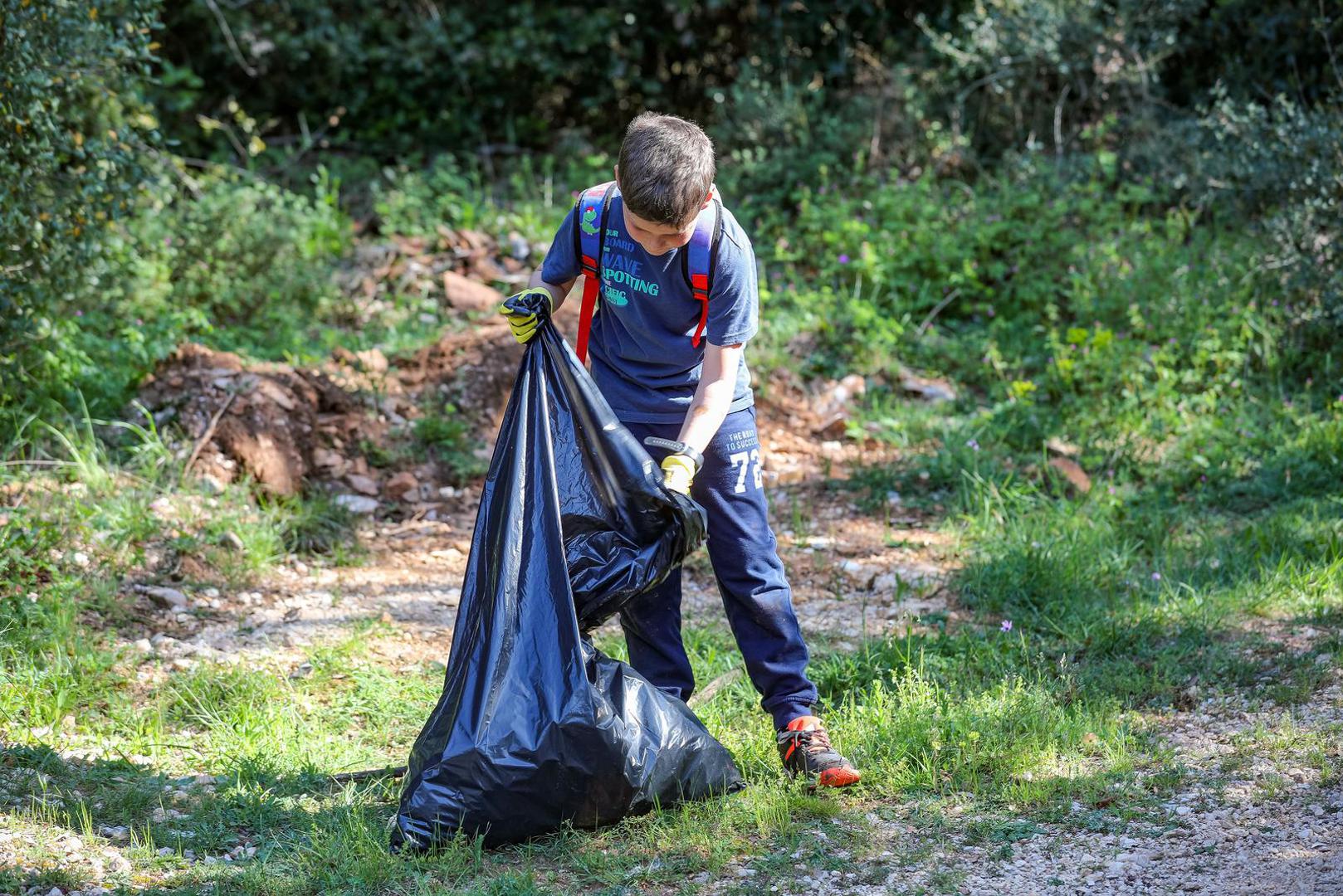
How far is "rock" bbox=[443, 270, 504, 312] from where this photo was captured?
6637 millimetres

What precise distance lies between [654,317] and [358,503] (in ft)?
8.09

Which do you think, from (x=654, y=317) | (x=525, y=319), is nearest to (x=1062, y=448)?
(x=654, y=317)

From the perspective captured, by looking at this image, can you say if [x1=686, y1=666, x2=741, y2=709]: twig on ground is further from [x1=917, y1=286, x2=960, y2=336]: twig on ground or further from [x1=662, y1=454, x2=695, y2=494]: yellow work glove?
[x1=917, y1=286, x2=960, y2=336]: twig on ground

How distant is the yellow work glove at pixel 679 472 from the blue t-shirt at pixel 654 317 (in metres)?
0.28

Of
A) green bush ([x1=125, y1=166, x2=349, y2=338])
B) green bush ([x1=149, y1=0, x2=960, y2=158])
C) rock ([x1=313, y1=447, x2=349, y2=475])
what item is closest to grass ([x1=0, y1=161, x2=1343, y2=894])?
rock ([x1=313, y1=447, x2=349, y2=475])

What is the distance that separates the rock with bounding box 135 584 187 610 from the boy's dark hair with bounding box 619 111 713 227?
7.96 ft

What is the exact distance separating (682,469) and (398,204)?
5.18 m

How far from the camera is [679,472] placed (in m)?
2.88

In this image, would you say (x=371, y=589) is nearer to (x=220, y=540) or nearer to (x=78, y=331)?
(x=220, y=540)

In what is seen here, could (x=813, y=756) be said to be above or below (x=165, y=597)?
below

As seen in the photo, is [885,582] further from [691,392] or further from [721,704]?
[691,392]

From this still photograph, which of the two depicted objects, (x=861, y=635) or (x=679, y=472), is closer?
(x=679, y=472)

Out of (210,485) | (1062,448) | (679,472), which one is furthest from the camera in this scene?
(1062,448)

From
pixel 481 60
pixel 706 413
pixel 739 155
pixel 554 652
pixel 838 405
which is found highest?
pixel 481 60
